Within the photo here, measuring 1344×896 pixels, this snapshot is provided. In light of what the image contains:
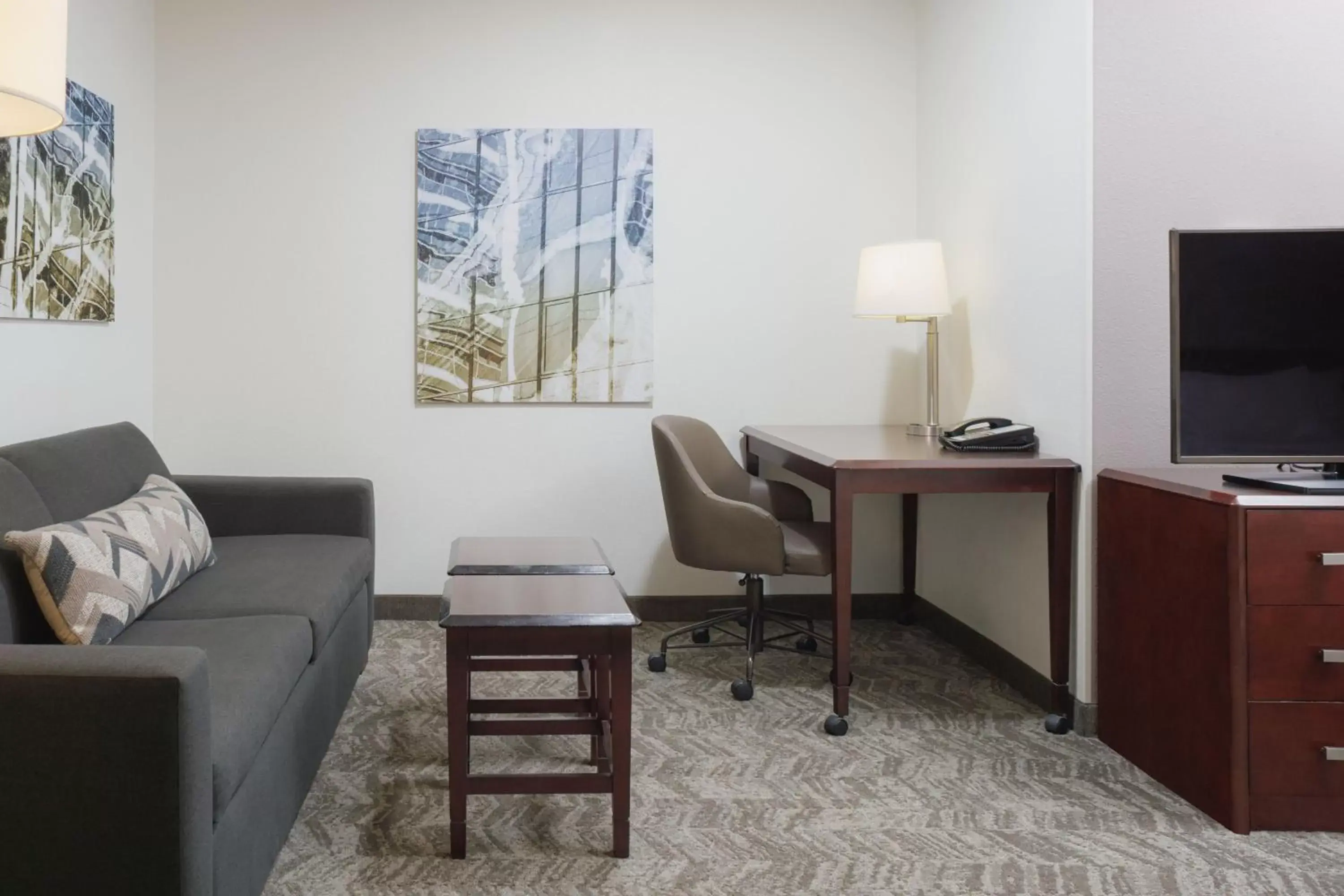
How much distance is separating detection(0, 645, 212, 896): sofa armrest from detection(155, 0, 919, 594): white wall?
254 cm

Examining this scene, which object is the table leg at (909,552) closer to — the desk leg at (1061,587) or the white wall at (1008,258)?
the white wall at (1008,258)

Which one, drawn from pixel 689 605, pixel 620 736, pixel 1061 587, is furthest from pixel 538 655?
pixel 689 605

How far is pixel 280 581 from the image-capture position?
8.18 feet

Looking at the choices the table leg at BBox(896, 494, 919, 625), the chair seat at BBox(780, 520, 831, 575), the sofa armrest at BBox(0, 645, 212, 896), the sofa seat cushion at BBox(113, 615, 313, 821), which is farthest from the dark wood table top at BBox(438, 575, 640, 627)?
the table leg at BBox(896, 494, 919, 625)

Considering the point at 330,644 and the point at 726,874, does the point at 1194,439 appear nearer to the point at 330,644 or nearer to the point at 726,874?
the point at 726,874

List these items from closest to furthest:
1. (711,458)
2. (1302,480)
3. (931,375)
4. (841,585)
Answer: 1. (1302,480)
2. (841,585)
3. (931,375)
4. (711,458)

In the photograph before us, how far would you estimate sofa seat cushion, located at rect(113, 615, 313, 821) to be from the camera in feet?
5.08

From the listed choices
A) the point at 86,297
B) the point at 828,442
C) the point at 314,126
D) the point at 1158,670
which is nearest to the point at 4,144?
the point at 86,297

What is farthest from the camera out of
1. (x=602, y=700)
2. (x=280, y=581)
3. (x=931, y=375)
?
(x=931, y=375)

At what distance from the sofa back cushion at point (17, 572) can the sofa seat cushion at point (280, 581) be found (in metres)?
0.27

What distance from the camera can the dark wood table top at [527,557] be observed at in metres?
2.43

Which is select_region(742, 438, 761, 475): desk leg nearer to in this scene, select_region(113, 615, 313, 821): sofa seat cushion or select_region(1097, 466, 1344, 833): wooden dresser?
select_region(1097, 466, 1344, 833): wooden dresser

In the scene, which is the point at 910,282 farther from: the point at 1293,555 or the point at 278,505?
the point at 278,505

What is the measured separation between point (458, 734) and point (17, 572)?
0.88 meters
